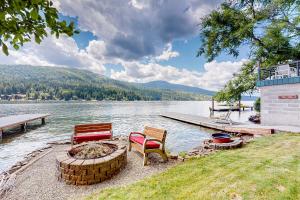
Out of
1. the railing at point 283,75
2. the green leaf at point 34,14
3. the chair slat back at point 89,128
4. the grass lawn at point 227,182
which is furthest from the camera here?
the railing at point 283,75

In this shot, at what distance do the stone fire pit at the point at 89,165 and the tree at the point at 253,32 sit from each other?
15.1 meters

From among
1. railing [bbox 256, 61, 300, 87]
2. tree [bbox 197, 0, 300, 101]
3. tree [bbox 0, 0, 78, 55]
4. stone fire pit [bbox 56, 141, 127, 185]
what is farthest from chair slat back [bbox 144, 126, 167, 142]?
tree [bbox 197, 0, 300, 101]

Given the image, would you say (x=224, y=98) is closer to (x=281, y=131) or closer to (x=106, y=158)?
(x=281, y=131)

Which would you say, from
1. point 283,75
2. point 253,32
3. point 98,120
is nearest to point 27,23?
point 283,75

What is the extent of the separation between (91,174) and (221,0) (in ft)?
64.7

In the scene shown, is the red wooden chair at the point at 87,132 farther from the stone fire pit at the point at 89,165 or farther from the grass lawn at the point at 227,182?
the grass lawn at the point at 227,182

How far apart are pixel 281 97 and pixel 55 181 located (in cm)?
1467

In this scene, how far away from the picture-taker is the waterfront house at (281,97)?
1257 centimetres

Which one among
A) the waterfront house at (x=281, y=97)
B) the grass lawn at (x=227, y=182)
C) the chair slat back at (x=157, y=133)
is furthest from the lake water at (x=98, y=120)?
the grass lawn at (x=227, y=182)

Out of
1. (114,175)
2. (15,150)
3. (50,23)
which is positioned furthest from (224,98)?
(50,23)

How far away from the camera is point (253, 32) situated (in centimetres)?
1697

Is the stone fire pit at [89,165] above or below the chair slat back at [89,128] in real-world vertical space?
below

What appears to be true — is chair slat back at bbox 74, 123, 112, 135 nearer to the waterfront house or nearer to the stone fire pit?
the stone fire pit

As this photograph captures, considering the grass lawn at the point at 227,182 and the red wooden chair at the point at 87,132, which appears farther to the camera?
the red wooden chair at the point at 87,132
